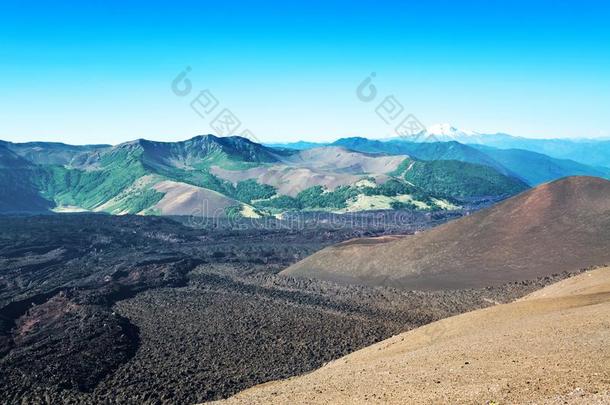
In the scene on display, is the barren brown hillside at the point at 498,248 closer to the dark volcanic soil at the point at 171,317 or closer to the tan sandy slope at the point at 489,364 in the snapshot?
the dark volcanic soil at the point at 171,317

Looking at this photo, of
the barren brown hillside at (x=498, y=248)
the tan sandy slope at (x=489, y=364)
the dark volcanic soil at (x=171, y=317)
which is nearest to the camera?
the tan sandy slope at (x=489, y=364)

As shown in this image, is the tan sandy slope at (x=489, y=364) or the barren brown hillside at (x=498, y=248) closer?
the tan sandy slope at (x=489, y=364)

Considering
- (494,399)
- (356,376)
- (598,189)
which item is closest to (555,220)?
(598,189)

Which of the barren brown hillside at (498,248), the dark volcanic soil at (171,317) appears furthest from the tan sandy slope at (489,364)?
the barren brown hillside at (498,248)

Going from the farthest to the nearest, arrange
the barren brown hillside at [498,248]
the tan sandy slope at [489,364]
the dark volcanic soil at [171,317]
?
the barren brown hillside at [498,248] → the dark volcanic soil at [171,317] → the tan sandy slope at [489,364]

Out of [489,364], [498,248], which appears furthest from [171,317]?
[498,248]

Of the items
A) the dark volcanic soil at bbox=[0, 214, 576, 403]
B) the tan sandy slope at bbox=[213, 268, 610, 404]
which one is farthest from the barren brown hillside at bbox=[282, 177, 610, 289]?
the tan sandy slope at bbox=[213, 268, 610, 404]

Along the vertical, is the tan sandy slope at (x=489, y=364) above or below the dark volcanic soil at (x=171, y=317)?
above

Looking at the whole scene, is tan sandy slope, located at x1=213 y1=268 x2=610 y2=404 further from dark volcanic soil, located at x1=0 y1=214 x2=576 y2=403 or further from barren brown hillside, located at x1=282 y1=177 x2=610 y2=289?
barren brown hillside, located at x1=282 y1=177 x2=610 y2=289
